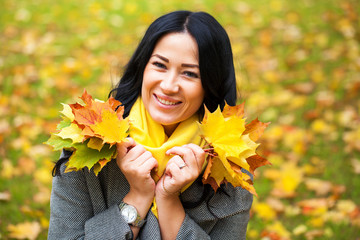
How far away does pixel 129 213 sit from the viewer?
1.61m

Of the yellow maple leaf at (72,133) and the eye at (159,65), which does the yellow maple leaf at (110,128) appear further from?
the eye at (159,65)

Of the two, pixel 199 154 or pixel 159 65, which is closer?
pixel 199 154

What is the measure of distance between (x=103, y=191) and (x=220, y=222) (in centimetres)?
59

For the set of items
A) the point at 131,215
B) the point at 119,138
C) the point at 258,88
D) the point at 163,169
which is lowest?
the point at 258,88

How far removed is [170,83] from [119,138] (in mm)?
343

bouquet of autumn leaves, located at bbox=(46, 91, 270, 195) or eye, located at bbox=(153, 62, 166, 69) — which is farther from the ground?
eye, located at bbox=(153, 62, 166, 69)

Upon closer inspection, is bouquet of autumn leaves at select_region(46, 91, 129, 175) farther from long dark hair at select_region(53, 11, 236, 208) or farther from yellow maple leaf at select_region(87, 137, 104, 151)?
long dark hair at select_region(53, 11, 236, 208)

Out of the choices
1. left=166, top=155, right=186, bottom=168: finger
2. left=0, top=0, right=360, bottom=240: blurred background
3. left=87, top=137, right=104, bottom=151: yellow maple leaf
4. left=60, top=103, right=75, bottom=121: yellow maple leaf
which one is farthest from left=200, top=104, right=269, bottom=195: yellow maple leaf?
left=0, top=0, right=360, bottom=240: blurred background

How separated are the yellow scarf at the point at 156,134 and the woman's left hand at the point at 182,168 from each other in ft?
0.24

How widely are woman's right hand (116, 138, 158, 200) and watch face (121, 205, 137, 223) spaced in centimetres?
9

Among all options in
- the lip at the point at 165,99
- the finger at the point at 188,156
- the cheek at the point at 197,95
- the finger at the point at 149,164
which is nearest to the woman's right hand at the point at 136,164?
the finger at the point at 149,164

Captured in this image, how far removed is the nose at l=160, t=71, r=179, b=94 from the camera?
162 cm

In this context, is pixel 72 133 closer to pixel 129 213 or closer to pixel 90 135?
pixel 90 135

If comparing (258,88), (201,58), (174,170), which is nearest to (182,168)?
(174,170)
